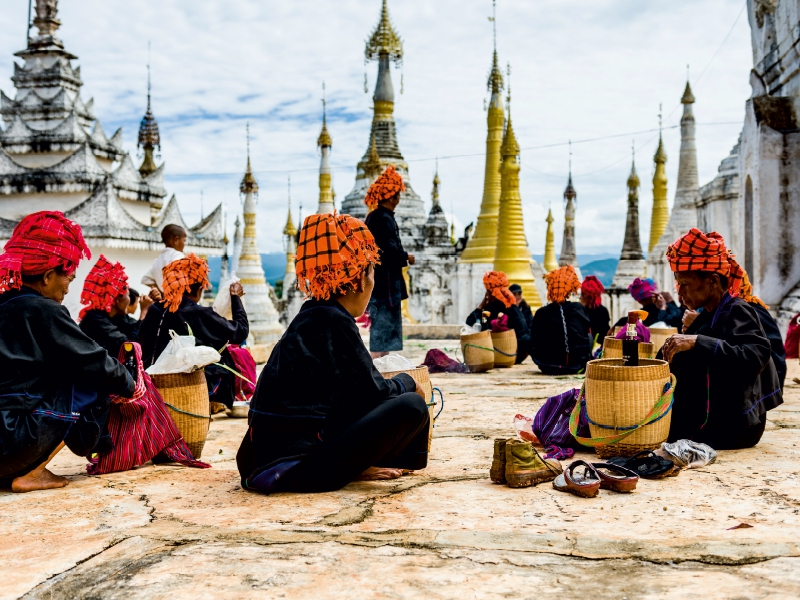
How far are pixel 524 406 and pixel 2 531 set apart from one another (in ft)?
13.5

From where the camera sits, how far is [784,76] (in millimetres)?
10414

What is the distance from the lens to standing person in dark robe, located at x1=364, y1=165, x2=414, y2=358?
7.84 m

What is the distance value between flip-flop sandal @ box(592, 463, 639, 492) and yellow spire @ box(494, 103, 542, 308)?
13.9m

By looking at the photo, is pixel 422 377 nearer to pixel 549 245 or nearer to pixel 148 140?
pixel 148 140

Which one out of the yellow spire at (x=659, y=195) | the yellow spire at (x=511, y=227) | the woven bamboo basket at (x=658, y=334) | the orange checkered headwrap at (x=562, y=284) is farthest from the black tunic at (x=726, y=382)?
the yellow spire at (x=659, y=195)

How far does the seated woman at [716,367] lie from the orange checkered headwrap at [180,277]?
3.40 metres

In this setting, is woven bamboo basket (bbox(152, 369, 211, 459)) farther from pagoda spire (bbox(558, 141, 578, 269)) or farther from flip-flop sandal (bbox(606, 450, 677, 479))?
pagoda spire (bbox(558, 141, 578, 269))

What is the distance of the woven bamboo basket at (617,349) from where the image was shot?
5770 mm

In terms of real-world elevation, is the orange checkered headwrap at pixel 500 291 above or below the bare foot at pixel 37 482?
above

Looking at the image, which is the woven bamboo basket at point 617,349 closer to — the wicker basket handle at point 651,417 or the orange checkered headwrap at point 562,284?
the wicker basket handle at point 651,417

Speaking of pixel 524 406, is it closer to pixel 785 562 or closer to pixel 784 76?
pixel 785 562

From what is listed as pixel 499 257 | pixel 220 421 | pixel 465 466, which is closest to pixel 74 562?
pixel 465 466

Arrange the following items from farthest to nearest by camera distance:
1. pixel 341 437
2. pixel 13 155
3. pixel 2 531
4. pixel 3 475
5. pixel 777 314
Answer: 1. pixel 13 155
2. pixel 777 314
3. pixel 3 475
4. pixel 341 437
5. pixel 2 531

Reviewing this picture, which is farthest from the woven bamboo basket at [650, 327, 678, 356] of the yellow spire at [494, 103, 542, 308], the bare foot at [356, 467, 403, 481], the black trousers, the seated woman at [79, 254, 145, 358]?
the yellow spire at [494, 103, 542, 308]
